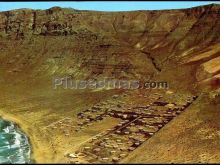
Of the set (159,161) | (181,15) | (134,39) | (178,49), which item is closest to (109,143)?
(159,161)

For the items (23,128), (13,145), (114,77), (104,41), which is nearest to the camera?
(13,145)

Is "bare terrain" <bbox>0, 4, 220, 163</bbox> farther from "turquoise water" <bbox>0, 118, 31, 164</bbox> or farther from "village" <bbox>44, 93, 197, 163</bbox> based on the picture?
"turquoise water" <bbox>0, 118, 31, 164</bbox>

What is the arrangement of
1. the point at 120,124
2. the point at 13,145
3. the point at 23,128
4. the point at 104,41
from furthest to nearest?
the point at 104,41
the point at 23,128
the point at 120,124
the point at 13,145

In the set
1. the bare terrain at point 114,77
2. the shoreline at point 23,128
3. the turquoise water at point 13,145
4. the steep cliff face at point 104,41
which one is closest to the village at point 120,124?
the bare terrain at point 114,77

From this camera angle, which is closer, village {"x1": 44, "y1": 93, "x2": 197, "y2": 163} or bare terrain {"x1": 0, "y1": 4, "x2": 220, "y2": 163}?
village {"x1": 44, "y1": 93, "x2": 197, "y2": 163}

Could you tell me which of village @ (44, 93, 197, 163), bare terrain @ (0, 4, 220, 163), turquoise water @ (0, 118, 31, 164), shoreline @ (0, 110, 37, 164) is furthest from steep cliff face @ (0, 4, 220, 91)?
turquoise water @ (0, 118, 31, 164)

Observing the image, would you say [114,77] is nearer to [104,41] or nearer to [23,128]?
[104,41]

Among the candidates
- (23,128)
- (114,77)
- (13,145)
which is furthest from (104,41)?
(13,145)
